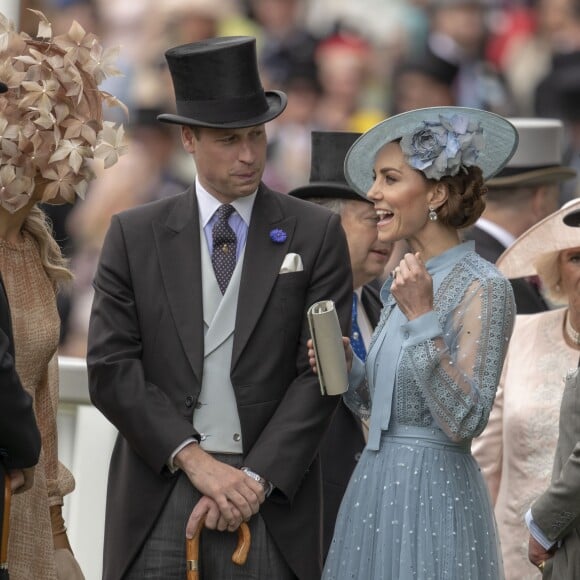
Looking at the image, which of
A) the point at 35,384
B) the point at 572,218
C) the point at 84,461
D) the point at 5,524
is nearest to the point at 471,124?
the point at 572,218

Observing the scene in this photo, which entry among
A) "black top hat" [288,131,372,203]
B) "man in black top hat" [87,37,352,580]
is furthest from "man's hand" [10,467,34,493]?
"black top hat" [288,131,372,203]

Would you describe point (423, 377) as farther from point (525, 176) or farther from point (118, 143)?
point (525, 176)

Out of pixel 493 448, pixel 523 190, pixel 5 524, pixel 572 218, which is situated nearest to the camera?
pixel 5 524

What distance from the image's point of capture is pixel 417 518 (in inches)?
163

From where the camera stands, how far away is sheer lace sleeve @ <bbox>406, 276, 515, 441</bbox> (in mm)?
4062

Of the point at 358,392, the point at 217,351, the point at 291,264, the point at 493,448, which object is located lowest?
the point at 493,448

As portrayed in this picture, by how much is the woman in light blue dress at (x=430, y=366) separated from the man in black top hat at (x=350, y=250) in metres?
0.70

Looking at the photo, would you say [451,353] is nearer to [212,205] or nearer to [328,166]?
[212,205]

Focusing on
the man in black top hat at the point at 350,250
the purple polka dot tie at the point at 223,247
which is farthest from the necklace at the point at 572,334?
the purple polka dot tie at the point at 223,247

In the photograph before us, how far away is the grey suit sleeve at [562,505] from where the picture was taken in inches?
167

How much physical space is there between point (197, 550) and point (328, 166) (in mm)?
1901

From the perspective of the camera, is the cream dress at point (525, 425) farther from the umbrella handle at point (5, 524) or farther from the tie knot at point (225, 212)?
the umbrella handle at point (5, 524)

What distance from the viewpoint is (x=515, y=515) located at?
5352 mm

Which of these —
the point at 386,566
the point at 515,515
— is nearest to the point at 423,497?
the point at 386,566
